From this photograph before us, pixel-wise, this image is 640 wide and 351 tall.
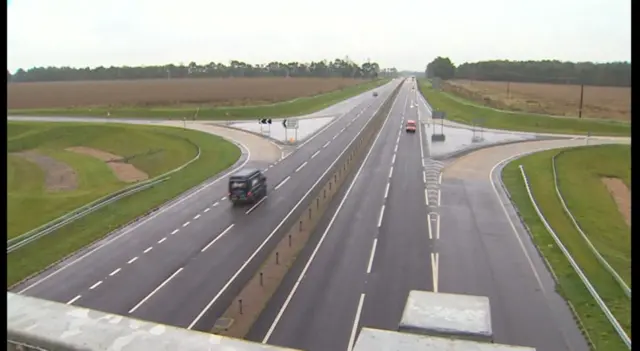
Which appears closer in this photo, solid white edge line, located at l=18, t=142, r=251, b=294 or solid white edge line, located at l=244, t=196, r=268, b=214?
solid white edge line, located at l=18, t=142, r=251, b=294

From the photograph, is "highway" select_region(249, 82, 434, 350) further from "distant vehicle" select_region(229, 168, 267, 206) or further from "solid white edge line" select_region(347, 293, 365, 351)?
"distant vehicle" select_region(229, 168, 267, 206)

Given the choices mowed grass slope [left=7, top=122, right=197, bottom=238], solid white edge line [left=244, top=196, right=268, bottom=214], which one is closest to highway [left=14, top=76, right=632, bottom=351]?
solid white edge line [left=244, top=196, right=268, bottom=214]

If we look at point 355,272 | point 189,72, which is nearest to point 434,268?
point 355,272

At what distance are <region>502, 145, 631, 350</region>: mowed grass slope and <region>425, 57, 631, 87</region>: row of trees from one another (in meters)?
A: 0.47

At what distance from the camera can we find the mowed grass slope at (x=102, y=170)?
21328 mm

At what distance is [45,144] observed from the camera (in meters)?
52.9

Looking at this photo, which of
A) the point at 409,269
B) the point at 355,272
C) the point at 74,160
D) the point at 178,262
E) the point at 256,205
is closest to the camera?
the point at 355,272

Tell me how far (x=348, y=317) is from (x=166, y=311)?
17.1 feet

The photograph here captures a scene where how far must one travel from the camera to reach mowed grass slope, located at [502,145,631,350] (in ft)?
46.3

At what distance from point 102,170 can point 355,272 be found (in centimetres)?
2750

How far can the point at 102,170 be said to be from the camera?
131 ft

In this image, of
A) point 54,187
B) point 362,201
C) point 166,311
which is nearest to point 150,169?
point 54,187

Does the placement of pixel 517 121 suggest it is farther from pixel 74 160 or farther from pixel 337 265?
pixel 337 265

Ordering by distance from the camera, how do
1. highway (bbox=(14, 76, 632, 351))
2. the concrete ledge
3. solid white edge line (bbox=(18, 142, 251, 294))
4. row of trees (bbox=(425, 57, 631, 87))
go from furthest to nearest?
solid white edge line (bbox=(18, 142, 251, 294)) < highway (bbox=(14, 76, 632, 351)) < the concrete ledge < row of trees (bbox=(425, 57, 631, 87))
